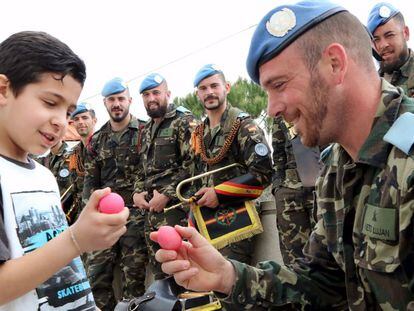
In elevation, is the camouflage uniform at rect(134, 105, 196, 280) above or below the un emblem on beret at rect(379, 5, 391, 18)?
below

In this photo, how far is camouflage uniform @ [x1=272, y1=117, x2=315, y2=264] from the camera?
3.55m

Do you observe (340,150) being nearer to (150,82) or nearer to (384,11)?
(384,11)

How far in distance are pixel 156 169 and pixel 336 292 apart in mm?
3027

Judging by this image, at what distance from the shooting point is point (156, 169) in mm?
4609

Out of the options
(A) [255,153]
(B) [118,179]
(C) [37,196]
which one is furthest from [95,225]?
(B) [118,179]

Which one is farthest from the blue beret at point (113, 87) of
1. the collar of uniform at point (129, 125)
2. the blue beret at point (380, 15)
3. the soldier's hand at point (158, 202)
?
the blue beret at point (380, 15)

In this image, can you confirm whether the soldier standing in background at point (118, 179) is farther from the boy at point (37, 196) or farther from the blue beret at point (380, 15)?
the boy at point (37, 196)

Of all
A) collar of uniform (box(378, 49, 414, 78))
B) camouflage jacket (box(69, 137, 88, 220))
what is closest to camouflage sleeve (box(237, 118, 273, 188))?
collar of uniform (box(378, 49, 414, 78))

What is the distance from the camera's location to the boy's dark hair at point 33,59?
149 cm

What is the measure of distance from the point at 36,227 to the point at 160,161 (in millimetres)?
3070

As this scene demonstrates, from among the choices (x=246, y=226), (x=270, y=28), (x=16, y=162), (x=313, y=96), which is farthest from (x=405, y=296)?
(x=246, y=226)

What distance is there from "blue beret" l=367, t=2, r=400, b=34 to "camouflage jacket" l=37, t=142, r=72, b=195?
12.8ft

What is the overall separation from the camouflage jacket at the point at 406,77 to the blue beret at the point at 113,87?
2.84 metres

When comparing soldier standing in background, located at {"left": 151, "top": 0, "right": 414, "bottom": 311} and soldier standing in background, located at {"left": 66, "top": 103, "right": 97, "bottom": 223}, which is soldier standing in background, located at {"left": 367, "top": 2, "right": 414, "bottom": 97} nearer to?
soldier standing in background, located at {"left": 151, "top": 0, "right": 414, "bottom": 311}
